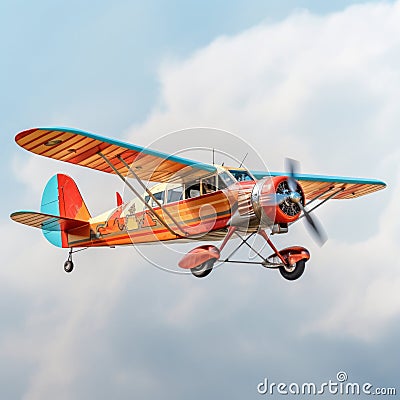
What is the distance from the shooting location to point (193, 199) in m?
15.4

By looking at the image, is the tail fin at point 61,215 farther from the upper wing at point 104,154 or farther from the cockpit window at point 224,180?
the cockpit window at point 224,180

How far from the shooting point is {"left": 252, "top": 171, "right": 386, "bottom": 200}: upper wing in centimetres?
1798

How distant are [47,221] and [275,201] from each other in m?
6.73

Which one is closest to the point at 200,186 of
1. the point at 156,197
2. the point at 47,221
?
the point at 156,197

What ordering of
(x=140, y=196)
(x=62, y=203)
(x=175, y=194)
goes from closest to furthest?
1. (x=140, y=196)
2. (x=175, y=194)
3. (x=62, y=203)

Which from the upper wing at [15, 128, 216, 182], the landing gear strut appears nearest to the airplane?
the upper wing at [15, 128, 216, 182]

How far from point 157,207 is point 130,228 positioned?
4.83ft

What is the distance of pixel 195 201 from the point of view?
15.4 metres

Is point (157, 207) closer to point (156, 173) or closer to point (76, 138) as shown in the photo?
point (156, 173)

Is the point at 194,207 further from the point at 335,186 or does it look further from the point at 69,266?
the point at 69,266

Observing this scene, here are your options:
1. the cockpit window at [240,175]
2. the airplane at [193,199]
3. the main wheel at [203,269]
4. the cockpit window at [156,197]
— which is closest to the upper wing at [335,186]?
the airplane at [193,199]

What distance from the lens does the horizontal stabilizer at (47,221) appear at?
17.6 meters

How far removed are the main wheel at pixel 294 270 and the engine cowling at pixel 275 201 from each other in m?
1.57

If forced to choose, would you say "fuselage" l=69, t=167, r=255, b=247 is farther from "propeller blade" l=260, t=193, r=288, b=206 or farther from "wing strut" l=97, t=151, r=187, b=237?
"propeller blade" l=260, t=193, r=288, b=206
